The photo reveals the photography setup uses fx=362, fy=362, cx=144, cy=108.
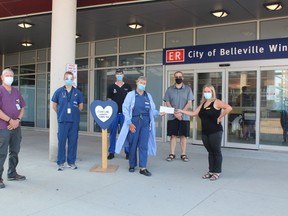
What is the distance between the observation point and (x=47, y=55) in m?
14.5

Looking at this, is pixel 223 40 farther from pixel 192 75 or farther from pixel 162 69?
pixel 162 69

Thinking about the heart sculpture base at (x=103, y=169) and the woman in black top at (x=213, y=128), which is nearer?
the woman in black top at (x=213, y=128)

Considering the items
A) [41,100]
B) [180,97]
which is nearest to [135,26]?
[180,97]

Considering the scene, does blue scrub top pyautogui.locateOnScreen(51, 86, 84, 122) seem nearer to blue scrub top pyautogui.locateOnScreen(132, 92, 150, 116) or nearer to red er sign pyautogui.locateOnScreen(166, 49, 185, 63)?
blue scrub top pyautogui.locateOnScreen(132, 92, 150, 116)

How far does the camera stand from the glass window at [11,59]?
15727 millimetres

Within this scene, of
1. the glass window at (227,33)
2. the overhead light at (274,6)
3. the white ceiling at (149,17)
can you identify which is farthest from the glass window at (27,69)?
the overhead light at (274,6)

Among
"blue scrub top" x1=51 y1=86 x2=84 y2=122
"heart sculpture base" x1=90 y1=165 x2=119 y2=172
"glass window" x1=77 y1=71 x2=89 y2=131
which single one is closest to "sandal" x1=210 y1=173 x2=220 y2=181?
"heart sculpture base" x1=90 y1=165 x2=119 y2=172

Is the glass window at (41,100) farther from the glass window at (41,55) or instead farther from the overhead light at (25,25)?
the overhead light at (25,25)

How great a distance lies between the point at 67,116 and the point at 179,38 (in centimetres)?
544

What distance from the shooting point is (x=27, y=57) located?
1523 centimetres

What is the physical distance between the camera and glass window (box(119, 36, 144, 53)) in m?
11.6

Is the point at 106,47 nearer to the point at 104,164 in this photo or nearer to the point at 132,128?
the point at 104,164

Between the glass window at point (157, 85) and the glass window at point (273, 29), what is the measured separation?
3201mm

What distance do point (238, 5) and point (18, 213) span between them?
6517mm
